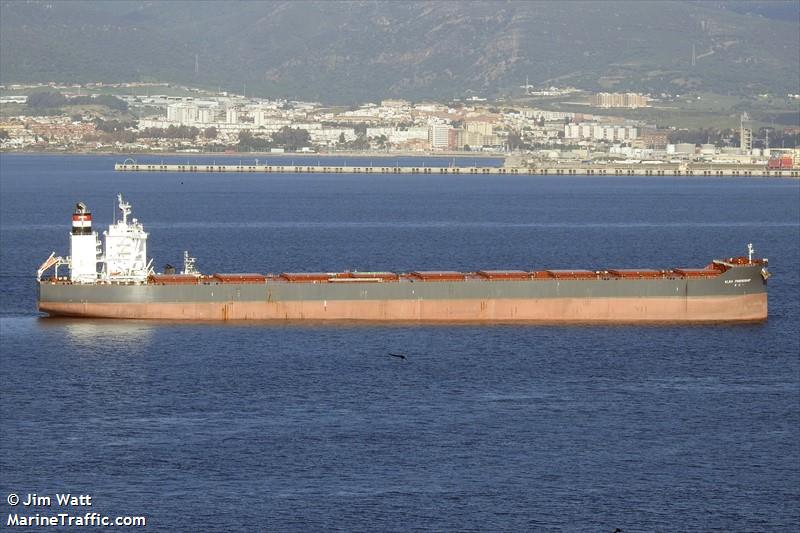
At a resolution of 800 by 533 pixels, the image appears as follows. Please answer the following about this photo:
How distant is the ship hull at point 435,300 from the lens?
45.5 metres

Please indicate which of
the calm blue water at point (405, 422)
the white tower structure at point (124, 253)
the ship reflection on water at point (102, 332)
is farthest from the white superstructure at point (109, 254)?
the calm blue water at point (405, 422)

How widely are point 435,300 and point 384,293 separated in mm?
1426

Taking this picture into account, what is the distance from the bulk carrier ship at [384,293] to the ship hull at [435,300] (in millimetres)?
27

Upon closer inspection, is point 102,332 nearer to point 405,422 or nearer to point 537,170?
point 405,422

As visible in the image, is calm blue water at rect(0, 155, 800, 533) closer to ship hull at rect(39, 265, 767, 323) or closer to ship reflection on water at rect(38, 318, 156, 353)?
ship reflection on water at rect(38, 318, 156, 353)

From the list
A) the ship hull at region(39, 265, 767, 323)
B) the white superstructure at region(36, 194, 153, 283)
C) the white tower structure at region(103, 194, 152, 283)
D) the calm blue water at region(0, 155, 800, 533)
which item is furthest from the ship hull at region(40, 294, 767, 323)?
the white tower structure at region(103, 194, 152, 283)

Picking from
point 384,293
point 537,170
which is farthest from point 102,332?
point 537,170

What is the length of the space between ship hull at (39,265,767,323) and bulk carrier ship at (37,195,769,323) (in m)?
0.03

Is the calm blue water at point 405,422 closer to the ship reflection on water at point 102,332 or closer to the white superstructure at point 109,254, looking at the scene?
the ship reflection on water at point 102,332

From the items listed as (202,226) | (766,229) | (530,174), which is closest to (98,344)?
(202,226)

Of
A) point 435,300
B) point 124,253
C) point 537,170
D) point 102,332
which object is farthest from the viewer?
point 537,170

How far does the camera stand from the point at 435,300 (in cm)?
4619

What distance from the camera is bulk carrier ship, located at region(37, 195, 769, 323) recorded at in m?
45.6

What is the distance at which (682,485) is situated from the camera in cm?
3008
